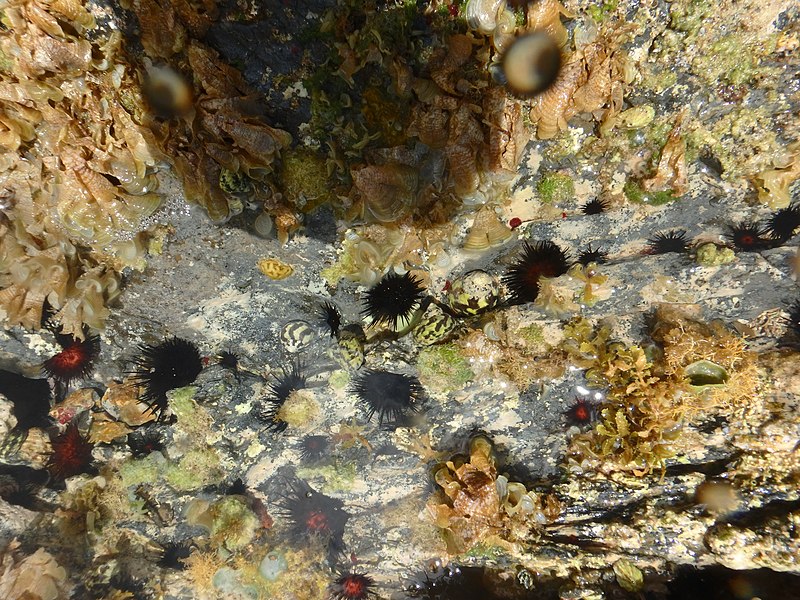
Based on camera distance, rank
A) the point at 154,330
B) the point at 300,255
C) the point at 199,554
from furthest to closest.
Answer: the point at 199,554
the point at 154,330
the point at 300,255

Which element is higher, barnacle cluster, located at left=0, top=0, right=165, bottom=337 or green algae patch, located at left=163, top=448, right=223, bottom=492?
barnacle cluster, located at left=0, top=0, right=165, bottom=337

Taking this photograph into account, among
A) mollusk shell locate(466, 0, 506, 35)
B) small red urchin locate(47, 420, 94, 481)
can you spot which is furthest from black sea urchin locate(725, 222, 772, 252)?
small red urchin locate(47, 420, 94, 481)

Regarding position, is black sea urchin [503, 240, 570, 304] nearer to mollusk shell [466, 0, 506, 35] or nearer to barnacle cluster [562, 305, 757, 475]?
barnacle cluster [562, 305, 757, 475]

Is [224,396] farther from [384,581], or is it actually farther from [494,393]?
[384,581]

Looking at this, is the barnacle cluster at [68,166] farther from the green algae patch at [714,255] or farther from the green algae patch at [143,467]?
the green algae patch at [714,255]

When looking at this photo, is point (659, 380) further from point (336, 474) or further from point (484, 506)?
point (336, 474)

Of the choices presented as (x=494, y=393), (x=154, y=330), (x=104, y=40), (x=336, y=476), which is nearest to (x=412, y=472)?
(x=336, y=476)

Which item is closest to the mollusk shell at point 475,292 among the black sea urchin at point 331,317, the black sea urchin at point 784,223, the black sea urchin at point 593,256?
the black sea urchin at point 593,256
